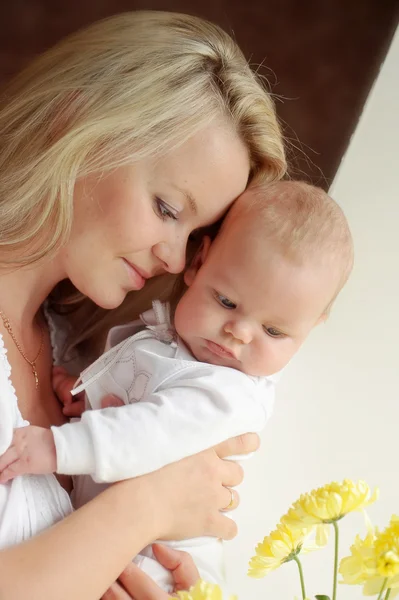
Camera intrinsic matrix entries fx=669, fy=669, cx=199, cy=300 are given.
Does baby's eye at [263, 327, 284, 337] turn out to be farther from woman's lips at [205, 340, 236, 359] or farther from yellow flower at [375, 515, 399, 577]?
yellow flower at [375, 515, 399, 577]

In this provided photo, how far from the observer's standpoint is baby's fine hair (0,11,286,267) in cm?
133

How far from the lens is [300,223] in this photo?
1.38m

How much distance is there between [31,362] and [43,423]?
0.52 ft

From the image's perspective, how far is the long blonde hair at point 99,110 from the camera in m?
1.33

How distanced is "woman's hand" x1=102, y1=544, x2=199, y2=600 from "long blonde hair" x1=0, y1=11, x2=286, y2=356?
652 millimetres

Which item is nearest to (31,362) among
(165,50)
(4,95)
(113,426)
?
(113,426)

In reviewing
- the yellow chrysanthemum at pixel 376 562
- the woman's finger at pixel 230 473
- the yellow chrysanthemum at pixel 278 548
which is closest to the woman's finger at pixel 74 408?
the woman's finger at pixel 230 473

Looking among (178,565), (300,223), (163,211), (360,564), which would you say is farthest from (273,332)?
(360,564)

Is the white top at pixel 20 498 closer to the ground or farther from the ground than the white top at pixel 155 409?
closer to the ground

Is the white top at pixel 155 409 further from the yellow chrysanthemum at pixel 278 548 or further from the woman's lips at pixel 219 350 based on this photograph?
the yellow chrysanthemum at pixel 278 548

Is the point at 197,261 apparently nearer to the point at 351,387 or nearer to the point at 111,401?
→ the point at 111,401

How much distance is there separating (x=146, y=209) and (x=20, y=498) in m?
0.60

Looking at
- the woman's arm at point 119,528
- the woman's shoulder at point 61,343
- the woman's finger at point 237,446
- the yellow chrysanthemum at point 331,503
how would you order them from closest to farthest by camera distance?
1. the yellow chrysanthemum at point 331,503
2. the woman's arm at point 119,528
3. the woman's finger at point 237,446
4. the woman's shoulder at point 61,343

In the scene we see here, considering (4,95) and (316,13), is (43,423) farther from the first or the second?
(316,13)
